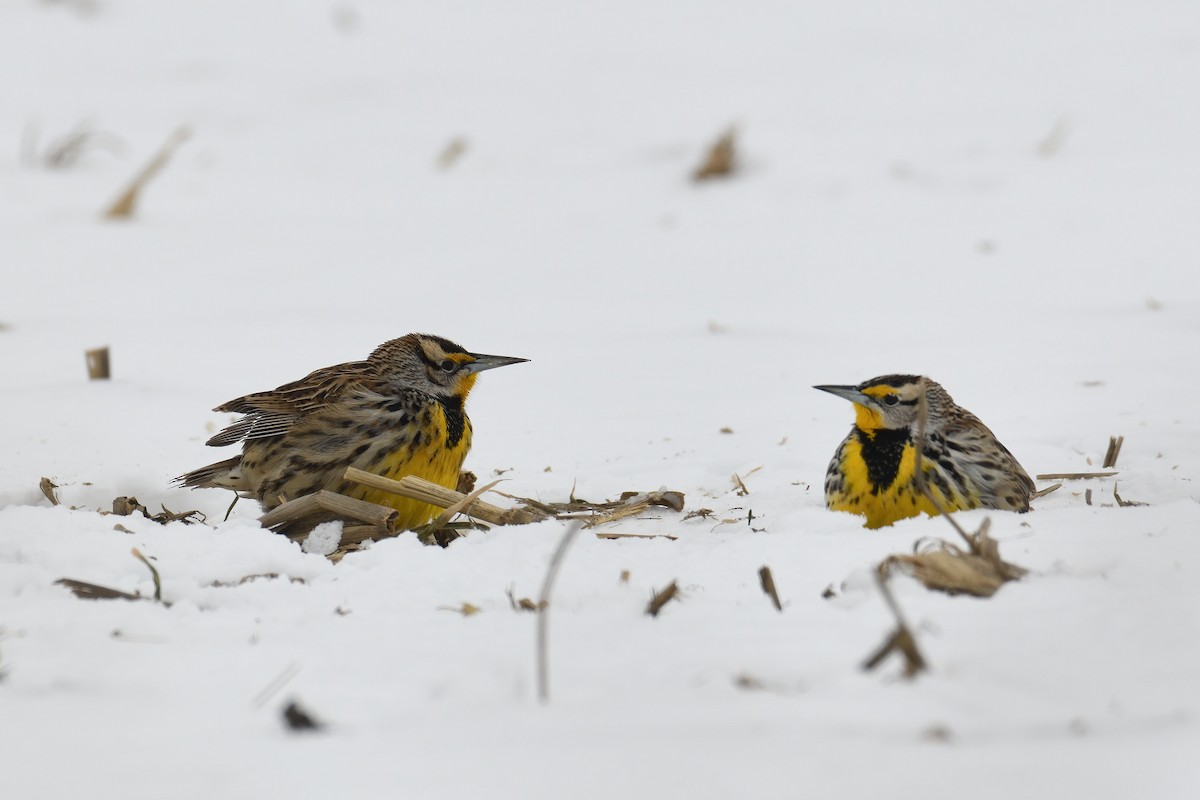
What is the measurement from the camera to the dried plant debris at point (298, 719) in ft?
8.78

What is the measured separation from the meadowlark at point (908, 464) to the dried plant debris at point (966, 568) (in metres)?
1.30

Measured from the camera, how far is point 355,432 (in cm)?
518

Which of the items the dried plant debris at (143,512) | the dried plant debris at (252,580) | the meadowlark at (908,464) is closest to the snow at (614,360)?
the dried plant debris at (252,580)

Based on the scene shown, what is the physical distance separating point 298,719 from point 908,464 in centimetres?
281

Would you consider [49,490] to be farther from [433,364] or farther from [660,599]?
[660,599]

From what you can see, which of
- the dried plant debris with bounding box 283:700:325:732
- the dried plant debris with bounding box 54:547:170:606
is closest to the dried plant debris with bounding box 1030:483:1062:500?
the dried plant debris with bounding box 54:547:170:606

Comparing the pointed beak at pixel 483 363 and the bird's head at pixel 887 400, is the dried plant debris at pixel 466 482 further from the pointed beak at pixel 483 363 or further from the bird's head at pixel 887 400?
the bird's head at pixel 887 400

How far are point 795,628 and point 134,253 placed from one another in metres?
8.11

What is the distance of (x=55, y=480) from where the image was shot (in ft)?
17.4

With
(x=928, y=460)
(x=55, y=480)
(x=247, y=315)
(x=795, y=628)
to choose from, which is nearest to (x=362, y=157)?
(x=247, y=315)

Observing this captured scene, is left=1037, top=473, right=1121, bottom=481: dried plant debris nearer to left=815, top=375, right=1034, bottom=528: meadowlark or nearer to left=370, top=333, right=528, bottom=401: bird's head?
left=815, top=375, right=1034, bottom=528: meadowlark

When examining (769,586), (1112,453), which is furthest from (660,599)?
(1112,453)

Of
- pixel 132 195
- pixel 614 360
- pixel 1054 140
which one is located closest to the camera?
pixel 614 360

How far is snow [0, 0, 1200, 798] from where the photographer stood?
2.65 m
